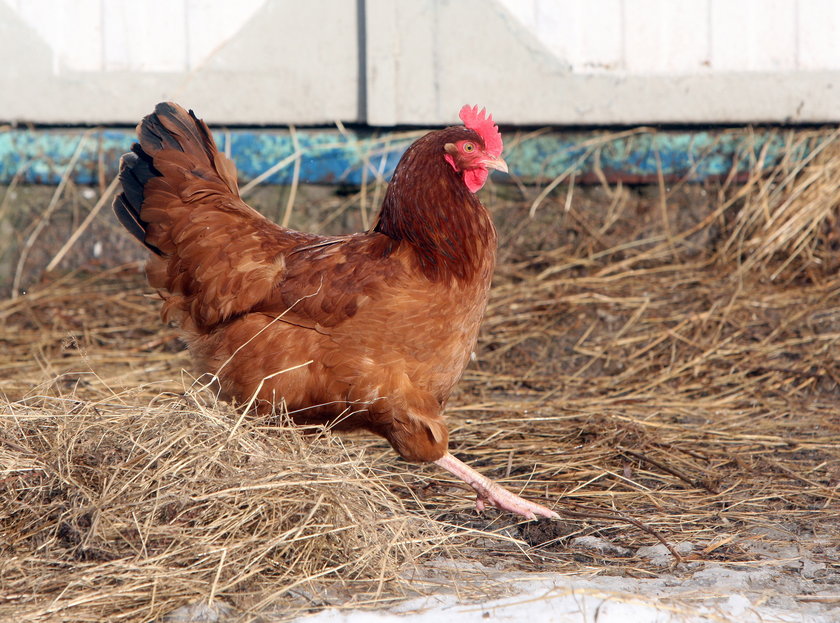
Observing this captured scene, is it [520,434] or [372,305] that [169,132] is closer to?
[372,305]

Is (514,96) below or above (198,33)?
below

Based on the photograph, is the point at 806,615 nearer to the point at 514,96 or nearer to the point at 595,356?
the point at 595,356

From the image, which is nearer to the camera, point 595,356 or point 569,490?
point 569,490

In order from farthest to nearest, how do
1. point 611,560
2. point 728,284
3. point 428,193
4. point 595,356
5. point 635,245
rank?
1. point 635,245
2. point 728,284
3. point 595,356
4. point 428,193
5. point 611,560

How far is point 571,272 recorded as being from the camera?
16.7 ft

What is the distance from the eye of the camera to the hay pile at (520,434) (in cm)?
229

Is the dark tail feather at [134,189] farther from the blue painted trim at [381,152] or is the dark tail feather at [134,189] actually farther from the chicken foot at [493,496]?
the blue painted trim at [381,152]

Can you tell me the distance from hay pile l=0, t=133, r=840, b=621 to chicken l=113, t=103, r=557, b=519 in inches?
6.7

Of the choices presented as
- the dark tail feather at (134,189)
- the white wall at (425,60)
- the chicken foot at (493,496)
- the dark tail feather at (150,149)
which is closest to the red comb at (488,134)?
the chicken foot at (493,496)

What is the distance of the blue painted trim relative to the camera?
5211mm

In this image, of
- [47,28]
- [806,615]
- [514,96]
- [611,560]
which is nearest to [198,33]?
[47,28]

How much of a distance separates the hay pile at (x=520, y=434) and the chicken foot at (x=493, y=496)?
55 millimetres

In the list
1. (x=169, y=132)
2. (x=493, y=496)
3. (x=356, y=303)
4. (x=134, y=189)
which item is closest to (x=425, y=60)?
(x=169, y=132)

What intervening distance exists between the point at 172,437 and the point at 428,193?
116 cm
